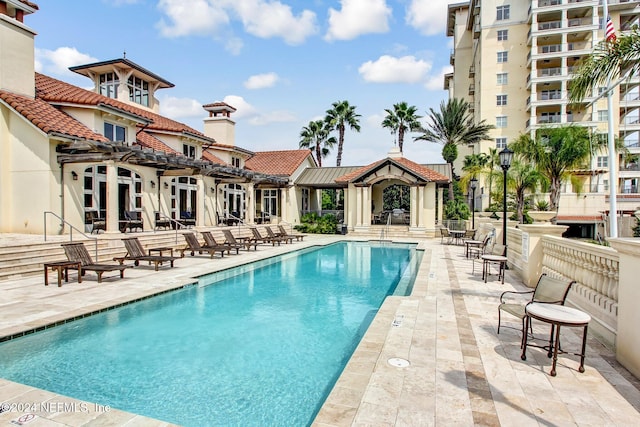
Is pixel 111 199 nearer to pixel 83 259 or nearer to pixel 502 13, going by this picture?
pixel 83 259

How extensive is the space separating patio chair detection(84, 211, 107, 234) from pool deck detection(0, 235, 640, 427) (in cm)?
851

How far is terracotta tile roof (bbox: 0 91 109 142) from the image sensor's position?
45.8 feet

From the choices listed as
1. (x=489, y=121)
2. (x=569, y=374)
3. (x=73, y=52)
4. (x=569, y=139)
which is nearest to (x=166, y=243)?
(x=569, y=374)

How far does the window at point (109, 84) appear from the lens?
75.6 feet

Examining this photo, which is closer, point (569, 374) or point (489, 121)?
point (569, 374)

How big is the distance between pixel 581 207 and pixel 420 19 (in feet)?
81.4

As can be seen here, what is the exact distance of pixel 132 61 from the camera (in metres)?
22.7

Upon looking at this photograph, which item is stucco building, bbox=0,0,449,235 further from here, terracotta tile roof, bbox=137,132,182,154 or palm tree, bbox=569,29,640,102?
palm tree, bbox=569,29,640,102

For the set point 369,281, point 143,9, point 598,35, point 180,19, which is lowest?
point 369,281

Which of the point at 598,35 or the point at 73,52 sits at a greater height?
the point at 598,35

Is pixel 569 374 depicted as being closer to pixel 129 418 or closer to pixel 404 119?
pixel 129 418

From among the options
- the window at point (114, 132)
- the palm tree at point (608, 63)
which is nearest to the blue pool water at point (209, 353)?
the palm tree at point (608, 63)

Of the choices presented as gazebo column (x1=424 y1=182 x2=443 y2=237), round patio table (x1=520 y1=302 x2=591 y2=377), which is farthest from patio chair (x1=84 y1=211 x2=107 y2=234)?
gazebo column (x1=424 y1=182 x2=443 y2=237)

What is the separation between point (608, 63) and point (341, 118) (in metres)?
37.2
